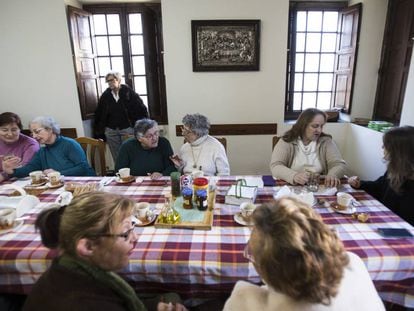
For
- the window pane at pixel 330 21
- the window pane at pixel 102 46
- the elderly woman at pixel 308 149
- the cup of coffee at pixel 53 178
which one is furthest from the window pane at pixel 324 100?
the cup of coffee at pixel 53 178

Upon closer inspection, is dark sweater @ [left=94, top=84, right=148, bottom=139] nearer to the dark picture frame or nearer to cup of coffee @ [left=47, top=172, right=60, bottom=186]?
the dark picture frame

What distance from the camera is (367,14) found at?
120 inches

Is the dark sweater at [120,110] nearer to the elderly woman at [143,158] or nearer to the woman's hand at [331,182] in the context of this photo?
the elderly woman at [143,158]

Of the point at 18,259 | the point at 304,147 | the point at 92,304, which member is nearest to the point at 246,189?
the point at 304,147

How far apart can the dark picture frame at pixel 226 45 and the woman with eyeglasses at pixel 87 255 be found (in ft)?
8.17

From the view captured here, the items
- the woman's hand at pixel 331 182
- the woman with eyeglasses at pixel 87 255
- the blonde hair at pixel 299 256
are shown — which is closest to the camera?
the blonde hair at pixel 299 256

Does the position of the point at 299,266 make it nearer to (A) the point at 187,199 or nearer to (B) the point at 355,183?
(A) the point at 187,199

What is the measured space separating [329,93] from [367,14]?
3.12 feet

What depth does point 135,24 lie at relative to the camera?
3316 millimetres

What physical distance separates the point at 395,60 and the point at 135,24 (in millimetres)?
2972

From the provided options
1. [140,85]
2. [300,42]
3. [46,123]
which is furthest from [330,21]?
[46,123]

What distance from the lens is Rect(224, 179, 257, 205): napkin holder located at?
4.56 feet

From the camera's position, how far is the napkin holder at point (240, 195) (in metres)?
1.39

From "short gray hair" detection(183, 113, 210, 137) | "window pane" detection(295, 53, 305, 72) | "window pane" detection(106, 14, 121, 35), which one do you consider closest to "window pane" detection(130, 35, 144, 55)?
"window pane" detection(106, 14, 121, 35)
